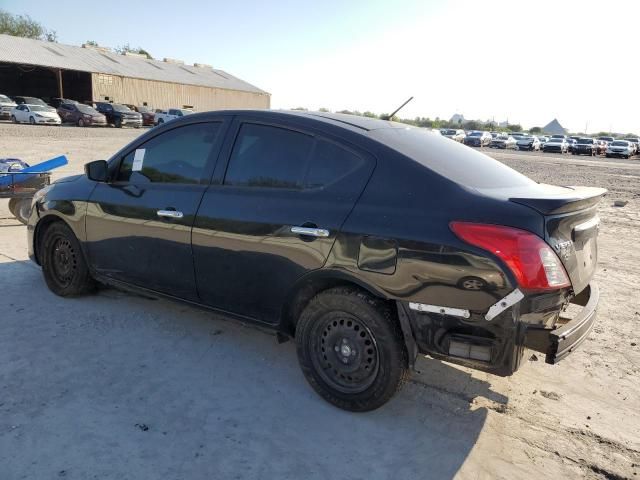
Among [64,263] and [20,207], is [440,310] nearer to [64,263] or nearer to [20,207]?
[64,263]

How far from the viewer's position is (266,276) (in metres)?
3.53

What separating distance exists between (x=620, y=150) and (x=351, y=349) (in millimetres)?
49144

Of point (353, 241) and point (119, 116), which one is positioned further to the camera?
point (119, 116)

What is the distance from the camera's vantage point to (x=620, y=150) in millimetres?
44812

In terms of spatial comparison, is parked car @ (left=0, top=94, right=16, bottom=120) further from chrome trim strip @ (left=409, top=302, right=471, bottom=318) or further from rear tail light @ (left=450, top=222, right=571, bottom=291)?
rear tail light @ (left=450, top=222, right=571, bottom=291)

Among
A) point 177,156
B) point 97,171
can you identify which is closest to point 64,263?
point 97,171

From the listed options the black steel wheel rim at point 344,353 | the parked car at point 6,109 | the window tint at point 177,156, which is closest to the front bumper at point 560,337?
the black steel wheel rim at point 344,353

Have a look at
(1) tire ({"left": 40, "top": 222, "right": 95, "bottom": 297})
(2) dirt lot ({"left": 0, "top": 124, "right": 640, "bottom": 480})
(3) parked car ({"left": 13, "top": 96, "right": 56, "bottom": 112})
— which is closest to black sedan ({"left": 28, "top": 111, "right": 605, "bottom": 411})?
(2) dirt lot ({"left": 0, "top": 124, "right": 640, "bottom": 480})

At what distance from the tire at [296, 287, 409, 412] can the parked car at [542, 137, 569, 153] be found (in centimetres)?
5029

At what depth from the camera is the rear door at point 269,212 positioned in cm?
326

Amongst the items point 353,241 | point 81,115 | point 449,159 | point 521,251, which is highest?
point 449,159

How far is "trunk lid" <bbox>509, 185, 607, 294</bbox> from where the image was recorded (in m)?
2.82

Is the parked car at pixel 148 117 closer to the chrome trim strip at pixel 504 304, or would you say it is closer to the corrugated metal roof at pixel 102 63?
the corrugated metal roof at pixel 102 63

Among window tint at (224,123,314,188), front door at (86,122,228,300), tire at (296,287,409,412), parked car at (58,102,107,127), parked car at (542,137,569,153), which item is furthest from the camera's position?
parked car at (542,137,569,153)
